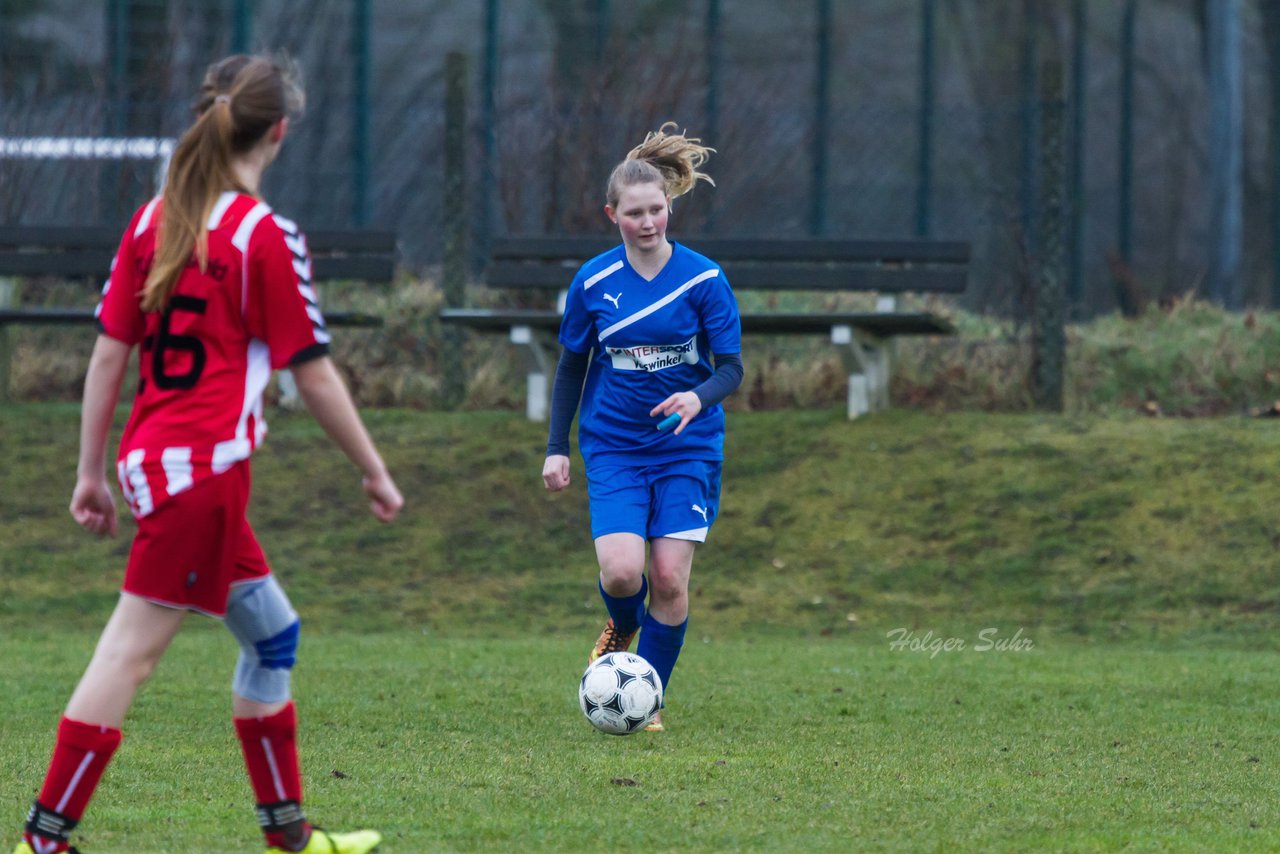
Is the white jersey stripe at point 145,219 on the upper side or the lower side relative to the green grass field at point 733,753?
upper

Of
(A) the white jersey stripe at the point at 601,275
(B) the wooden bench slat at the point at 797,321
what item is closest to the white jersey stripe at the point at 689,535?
(A) the white jersey stripe at the point at 601,275

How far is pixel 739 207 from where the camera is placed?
56.2 feet

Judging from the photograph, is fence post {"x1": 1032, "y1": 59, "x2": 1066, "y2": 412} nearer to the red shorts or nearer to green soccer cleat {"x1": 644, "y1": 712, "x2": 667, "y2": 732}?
green soccer cleat {"x1": 644, "y1": 712, "x2": 667, "y2": 732}

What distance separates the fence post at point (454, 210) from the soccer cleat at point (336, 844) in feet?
30.5

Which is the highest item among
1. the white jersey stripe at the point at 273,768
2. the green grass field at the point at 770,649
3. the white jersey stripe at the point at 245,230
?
the white jersey stripe at the point at 245,230

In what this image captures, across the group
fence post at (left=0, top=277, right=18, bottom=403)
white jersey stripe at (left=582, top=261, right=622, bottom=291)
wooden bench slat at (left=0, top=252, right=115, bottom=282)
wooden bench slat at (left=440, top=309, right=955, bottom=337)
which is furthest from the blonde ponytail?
fence post at (left=0, top=277, right=18, bottom=403)

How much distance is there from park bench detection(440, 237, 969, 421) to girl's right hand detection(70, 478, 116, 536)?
7755 mm

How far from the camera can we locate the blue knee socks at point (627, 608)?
6406 millimetres

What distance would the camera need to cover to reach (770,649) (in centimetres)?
869

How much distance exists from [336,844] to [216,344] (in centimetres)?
110

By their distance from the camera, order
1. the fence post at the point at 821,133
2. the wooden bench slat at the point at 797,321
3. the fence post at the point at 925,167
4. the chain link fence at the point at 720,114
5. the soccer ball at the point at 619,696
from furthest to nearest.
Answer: the fence post at the point at 925,167 → the fence post at the point at 821,133 → the chain link fence at the point at 720,114 → the wooden bench slat at the point at 797,321 → the soccer ball at the point at 619,696

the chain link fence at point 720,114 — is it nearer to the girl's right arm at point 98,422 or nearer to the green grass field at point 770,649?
the green grass field at point 770,649

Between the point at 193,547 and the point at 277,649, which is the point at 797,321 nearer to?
the point at 277,649

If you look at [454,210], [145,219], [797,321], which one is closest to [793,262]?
[797,321]
